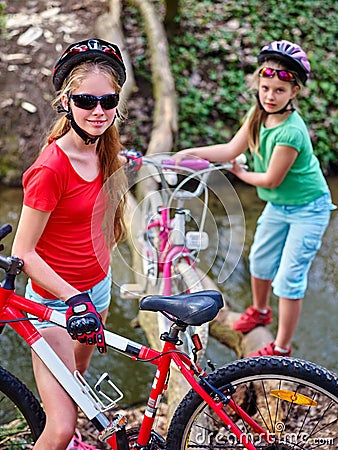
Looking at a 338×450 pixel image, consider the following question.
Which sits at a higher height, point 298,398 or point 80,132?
point 80,132

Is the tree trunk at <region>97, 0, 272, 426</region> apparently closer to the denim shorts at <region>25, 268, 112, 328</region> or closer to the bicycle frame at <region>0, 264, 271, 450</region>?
the denim shorts at <region>25, 268, 112, 328</region>

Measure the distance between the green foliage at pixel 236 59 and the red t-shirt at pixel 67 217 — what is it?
4.54 m

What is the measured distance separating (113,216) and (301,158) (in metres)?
1.27

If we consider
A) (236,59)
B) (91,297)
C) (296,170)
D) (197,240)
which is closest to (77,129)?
(91,297)

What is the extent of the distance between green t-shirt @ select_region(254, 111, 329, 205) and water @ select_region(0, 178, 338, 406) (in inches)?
25.7

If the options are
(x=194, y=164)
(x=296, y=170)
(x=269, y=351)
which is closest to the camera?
(x=194, y=164)

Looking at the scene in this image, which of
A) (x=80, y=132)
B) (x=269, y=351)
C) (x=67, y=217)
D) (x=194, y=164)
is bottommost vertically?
(x=269, y=351)

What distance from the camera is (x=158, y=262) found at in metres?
3.15

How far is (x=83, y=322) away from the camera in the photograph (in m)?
2.05

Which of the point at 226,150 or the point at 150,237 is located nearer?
the point at 150,237

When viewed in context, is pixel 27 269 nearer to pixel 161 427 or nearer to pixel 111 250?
pixel 111 250

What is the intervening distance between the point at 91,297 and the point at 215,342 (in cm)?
191

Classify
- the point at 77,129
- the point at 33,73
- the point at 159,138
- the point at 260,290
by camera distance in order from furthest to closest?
1. the point at 33,73
2. the point at 159,138
3. the point at 260,290
4. the point at 77,129

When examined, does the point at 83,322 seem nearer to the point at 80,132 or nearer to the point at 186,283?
the point at 80,132
